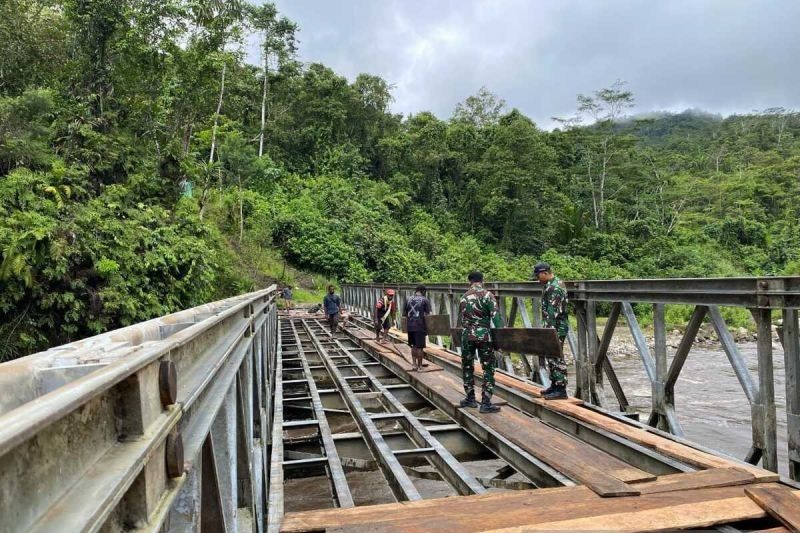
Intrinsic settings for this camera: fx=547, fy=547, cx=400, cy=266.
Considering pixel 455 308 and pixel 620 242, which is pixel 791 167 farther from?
pixel 455 308

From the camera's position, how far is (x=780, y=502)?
2.98 metres

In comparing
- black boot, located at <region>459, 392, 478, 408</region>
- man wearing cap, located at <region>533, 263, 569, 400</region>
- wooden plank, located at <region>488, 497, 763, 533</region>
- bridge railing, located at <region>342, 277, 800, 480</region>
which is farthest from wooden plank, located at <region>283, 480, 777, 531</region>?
black boot, located at <region>459, 392, 478, 408</region>

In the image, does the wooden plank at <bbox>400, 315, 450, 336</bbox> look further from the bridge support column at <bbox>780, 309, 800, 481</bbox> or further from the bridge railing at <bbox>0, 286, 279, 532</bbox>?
the bridge railing at <bbox>0, 286, 279, 532</bbox>

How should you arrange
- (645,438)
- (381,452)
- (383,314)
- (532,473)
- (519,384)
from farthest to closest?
1. (383,314)
2. (519,384)
3. (381,452)
4. (645,438)
5. (532,473)

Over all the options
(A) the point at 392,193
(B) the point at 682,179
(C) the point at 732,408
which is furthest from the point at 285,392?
(B) the point at 682,179

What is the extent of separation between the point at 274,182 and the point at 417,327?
28.6m

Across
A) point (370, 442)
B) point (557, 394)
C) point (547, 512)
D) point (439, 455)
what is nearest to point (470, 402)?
point (557, 394)

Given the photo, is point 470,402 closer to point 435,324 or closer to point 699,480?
point 435,324

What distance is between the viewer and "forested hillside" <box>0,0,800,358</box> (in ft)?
39.8

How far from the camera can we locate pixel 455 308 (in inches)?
392

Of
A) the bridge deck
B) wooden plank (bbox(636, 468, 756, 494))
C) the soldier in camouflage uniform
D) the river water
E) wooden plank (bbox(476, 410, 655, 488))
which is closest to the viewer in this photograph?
the bridge deck

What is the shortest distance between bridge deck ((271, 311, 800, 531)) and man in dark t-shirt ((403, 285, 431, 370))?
92cm

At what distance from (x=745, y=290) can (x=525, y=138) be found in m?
37.8

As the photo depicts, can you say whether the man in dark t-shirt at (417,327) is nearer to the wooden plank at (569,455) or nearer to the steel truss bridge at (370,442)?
the steel truss bridge at (370,442)
